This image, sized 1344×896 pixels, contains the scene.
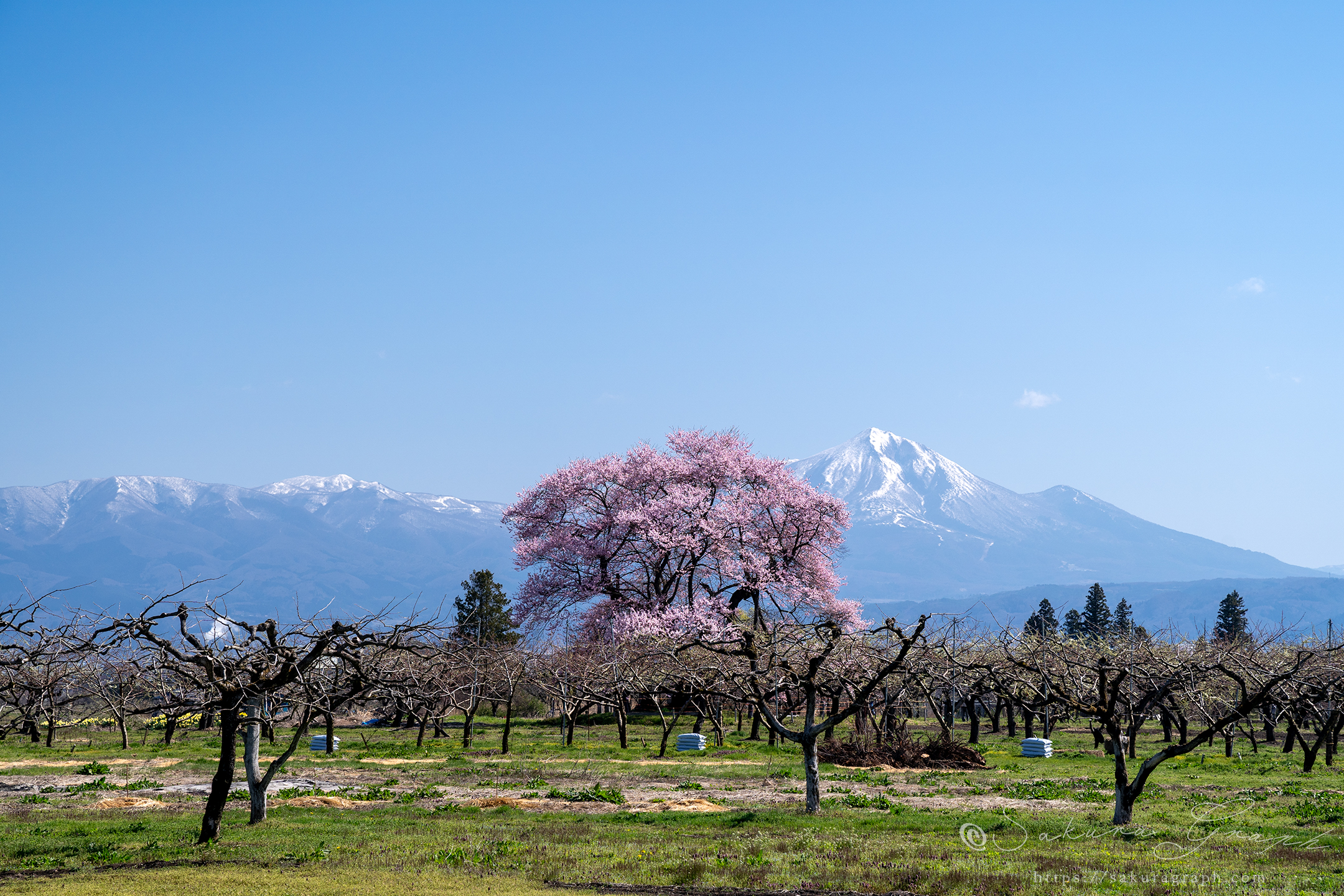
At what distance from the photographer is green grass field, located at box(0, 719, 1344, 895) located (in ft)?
50.1

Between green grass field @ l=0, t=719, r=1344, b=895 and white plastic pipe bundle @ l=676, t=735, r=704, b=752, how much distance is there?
7.26m

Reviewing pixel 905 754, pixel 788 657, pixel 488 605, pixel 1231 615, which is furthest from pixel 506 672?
pixel 1231 615

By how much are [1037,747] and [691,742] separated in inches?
588

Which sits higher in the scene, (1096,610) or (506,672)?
(1096,610)

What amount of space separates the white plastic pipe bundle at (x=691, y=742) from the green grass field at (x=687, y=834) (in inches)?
286

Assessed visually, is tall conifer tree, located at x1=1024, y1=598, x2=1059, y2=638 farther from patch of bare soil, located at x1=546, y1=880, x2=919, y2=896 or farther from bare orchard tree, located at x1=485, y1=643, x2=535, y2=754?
patch of bare soil, located at x1=546, y1=880, x2=919, y2=896

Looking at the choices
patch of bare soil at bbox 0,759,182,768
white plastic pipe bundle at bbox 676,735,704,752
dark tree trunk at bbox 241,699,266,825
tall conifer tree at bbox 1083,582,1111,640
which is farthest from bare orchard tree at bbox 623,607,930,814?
tall conifer tree at bbox 1083,582,1111,640

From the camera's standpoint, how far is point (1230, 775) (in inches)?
1350

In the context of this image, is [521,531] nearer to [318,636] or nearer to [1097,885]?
[318,636]

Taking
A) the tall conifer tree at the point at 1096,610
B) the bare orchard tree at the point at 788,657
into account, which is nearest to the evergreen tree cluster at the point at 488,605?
the bare orchard tree at the point at 788,657

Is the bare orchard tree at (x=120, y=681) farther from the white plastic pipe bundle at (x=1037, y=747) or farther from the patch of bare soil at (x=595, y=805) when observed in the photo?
the white plastic pipe bundle at (x=1037, y=747)

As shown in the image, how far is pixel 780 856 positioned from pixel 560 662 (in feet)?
113

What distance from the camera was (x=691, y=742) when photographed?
137 feet

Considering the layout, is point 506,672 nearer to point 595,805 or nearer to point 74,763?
point 74,763
